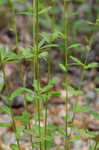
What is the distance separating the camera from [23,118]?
1.27 meters

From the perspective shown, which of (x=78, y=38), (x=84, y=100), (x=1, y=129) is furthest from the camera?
(x=78, y=38)

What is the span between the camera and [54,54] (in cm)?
311

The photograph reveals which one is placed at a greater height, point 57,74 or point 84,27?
point 84,27

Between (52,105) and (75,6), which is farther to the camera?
(75,6)

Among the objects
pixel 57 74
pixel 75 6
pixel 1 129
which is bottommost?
pixel 1 129

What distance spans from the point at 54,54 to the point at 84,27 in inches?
22.7

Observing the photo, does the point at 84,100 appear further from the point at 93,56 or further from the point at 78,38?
the point at 78,38

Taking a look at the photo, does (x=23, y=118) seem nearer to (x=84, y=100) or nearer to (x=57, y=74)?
(x=84, y=100)

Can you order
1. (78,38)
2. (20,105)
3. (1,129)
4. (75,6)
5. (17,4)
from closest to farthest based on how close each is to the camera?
(1,129)
(20,105)
(78,38)
(17,4)
(75,6)

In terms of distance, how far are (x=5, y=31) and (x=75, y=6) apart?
1.38 metres

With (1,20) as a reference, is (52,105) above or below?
below

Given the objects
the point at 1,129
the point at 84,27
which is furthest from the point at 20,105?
the point at 84,27

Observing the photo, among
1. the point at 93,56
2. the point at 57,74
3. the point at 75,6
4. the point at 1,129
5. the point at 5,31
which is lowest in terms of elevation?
the point at 1,129

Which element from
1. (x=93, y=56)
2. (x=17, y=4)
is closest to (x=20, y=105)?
(x=93, y=56)
